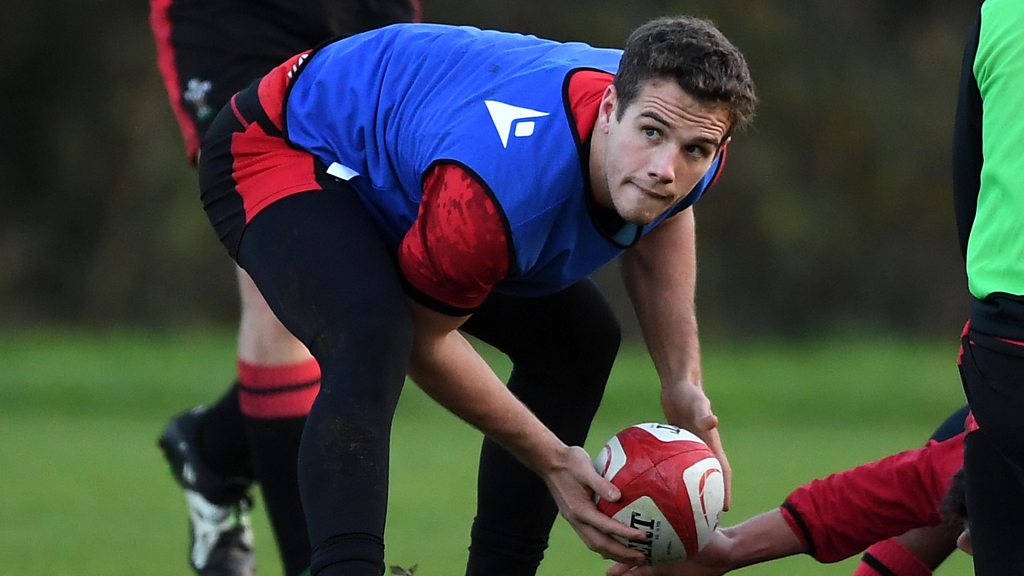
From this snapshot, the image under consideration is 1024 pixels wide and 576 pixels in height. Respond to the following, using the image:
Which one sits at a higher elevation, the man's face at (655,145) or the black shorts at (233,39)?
the man's face at (655,145)

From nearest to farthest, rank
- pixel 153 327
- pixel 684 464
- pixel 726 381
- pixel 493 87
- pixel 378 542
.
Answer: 1. pixel 378 542
2. pixel 493 87
3. pixel 684 464
4. pixel 726 381
5. pixel 153 327

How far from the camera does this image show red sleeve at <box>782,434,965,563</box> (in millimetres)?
4098

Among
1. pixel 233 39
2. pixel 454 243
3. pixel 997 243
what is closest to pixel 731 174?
pixel 233 39

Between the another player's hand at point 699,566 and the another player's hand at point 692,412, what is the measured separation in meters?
0.15

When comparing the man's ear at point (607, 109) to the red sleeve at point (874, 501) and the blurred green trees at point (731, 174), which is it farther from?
the blurred green trees at point (731, 174)

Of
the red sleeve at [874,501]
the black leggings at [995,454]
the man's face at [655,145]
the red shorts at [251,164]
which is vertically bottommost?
the red sleeve at [874,501]

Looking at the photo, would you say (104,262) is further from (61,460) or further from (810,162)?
(61,460)

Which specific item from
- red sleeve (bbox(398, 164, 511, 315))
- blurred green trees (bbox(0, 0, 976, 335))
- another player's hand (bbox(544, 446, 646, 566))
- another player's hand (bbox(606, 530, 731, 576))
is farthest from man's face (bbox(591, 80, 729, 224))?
blurred green trees (bbox(0, 0, 976, 335))

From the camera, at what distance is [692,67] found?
3.39m

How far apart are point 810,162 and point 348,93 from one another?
49.3 feet

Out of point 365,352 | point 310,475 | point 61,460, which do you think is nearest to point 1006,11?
point 365,352

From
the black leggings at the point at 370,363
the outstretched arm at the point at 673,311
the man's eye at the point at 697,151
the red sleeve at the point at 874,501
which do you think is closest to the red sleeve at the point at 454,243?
the black leggings at the point at 370,363

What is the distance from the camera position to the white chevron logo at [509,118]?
3.48 m

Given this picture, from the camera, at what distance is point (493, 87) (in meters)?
3.61
